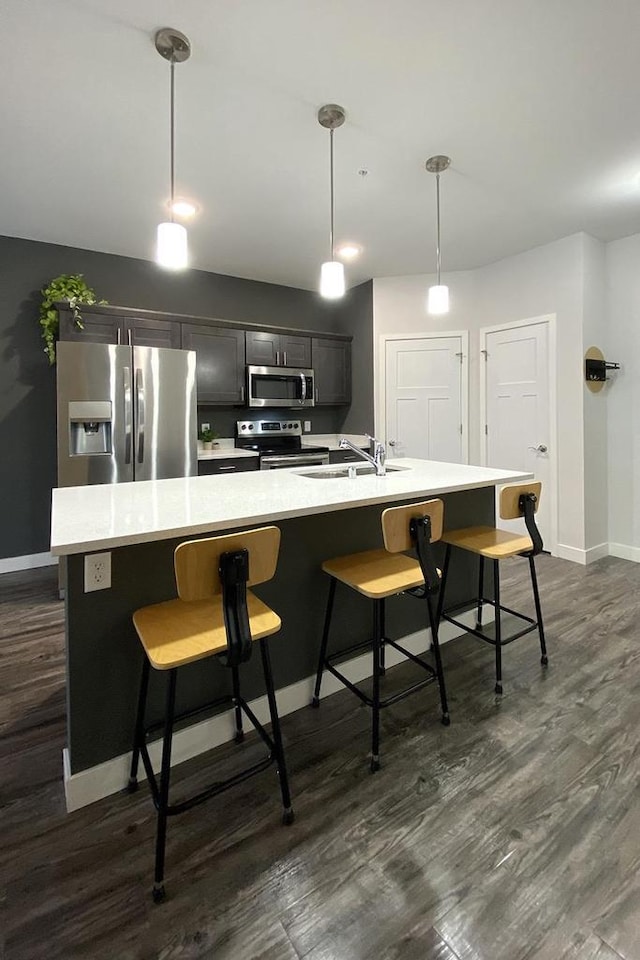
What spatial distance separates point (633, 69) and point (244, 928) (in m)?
3.45

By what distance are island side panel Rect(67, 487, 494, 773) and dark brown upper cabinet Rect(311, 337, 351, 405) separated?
3051 millimetres

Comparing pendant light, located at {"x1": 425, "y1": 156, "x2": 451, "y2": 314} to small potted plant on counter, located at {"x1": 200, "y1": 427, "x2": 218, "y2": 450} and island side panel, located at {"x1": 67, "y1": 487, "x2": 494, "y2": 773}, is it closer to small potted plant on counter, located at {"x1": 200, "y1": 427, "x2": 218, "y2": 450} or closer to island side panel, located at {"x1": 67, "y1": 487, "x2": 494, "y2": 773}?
island side panel, located at {"x1": 67, "y1": 487, "x2": 494, "y2": 773}

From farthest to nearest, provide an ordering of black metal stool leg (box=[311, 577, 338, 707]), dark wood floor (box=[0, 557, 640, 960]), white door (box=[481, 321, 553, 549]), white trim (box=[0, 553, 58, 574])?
1. white door (box=[481, 321, 553, 549])
2. white trim (box=[0, 553, 58, 574])
3. black metal stool leg (box=[311, 577, 338, 707])
4. dark wood floor (box=[0, 557, 640, 960])

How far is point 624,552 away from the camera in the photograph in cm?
408

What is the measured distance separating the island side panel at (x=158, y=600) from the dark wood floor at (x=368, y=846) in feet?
0.77

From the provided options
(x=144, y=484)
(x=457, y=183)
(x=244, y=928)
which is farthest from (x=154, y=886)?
(x=457, y=183)

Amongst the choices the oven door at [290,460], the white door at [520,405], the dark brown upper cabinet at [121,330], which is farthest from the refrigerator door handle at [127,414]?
the white door at [520,405]

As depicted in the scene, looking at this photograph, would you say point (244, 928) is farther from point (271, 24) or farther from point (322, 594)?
point (271, 24)

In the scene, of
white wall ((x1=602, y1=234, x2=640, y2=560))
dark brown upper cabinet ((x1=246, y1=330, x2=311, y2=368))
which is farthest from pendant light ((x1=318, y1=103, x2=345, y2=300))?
white wall ((x1=602, y1=234, x2=640, y2=560))

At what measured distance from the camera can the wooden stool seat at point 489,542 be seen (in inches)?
87.3

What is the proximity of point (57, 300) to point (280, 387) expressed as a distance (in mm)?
2083

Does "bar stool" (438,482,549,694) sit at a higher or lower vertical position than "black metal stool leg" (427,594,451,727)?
higher

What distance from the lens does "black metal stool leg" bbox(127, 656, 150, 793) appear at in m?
1.51

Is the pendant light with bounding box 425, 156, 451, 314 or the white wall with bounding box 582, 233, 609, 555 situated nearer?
the pendant light with bounding box 425, 156, 451, 314
